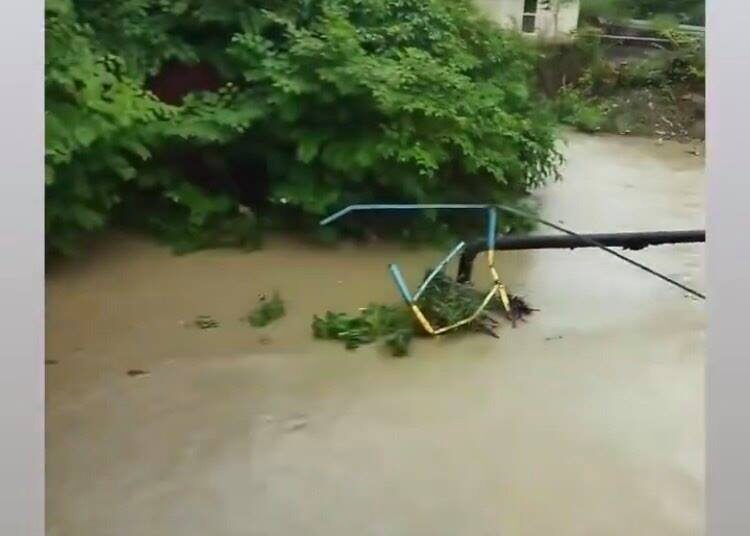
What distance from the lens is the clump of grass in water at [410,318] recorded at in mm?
1354

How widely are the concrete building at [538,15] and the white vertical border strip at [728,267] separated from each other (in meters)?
0.36

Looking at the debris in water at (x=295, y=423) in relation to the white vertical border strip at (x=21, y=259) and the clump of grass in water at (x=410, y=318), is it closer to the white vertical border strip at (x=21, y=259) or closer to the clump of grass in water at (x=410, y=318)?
the clump of grass in water at (x=410, y=318)

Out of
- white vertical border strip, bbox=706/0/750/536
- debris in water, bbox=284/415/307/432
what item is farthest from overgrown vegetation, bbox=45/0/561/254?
white vertical border strip, bbox=706/0/750/536

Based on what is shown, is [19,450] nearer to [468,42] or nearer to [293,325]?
[293,325]

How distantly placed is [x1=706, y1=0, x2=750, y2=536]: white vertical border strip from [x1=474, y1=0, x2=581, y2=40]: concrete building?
359 millimetres

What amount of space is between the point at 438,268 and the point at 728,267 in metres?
0.46

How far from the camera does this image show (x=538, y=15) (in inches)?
54.4

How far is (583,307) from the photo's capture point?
1.40 metres

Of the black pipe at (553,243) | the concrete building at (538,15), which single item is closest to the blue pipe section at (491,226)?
the black pipe at (553,243)

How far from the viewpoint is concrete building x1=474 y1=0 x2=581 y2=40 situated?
4.50 feet

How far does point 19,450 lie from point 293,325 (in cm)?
44

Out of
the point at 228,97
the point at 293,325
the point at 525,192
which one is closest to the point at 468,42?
the point at 525,192

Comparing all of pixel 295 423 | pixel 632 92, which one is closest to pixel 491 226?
pixel 632 92

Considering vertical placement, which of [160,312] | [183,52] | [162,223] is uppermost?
[183,52]
